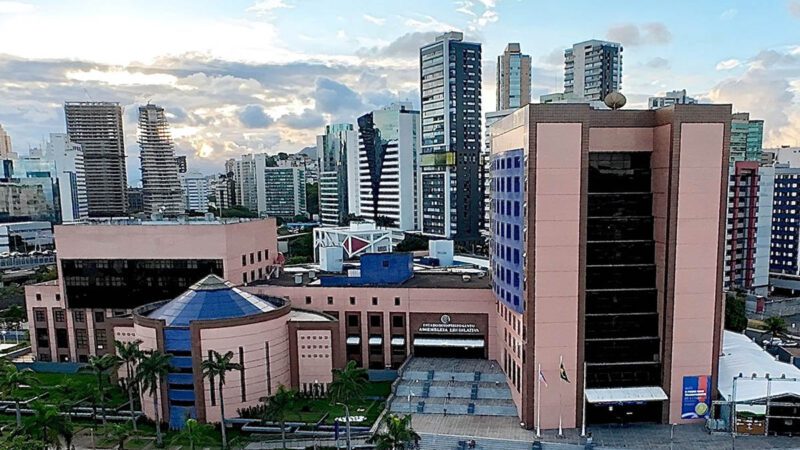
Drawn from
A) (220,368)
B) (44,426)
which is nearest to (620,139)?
(220,368)

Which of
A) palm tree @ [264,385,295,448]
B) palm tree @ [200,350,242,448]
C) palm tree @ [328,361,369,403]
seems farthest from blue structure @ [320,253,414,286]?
palm tree @ [264,385,295,448]

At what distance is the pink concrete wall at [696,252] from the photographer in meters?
51.7

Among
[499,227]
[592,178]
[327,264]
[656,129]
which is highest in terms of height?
[656,129]

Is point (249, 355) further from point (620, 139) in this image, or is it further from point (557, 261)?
point (620, 139)

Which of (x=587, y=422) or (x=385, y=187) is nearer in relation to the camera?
(x=587, y=422)

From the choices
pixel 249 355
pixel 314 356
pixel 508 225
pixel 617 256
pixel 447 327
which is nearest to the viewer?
pixel 617 256

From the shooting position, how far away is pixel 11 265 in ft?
509

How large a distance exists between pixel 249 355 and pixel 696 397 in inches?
1814

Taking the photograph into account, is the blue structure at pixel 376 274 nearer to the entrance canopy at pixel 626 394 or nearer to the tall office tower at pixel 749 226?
the entrance canopy at pixel 626 394

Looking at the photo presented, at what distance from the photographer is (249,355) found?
6097cm

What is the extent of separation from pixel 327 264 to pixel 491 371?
31.9 m

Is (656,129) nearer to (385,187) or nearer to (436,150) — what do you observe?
(436,150)

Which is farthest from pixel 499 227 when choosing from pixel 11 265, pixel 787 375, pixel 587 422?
pixel 11 265

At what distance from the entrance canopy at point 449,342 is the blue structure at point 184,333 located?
863 inches
